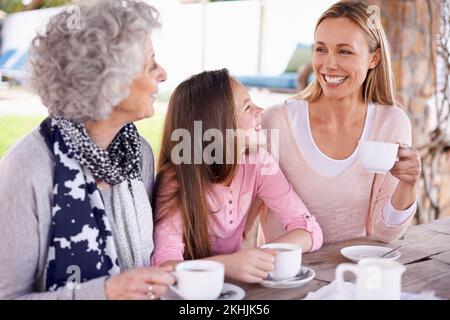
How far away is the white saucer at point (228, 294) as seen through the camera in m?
1.06

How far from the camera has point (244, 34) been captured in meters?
9.04

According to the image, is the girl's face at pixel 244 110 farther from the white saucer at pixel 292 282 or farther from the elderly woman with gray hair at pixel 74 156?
the white saucer at pixel 292 282

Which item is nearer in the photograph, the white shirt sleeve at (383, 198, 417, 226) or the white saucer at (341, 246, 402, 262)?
the white saucer at (341, 246, 402, 262)

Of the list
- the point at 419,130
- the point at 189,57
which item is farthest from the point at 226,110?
the point at 189,57

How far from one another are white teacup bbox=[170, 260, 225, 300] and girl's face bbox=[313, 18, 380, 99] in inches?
37.3

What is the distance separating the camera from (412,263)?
1.36 metres

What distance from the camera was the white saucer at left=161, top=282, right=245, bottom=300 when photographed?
1062 millimetres

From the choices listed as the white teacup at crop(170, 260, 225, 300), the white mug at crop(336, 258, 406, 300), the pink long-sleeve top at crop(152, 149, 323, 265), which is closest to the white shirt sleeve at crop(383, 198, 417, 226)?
the pink long-sleeve top at crop(152, 149, 323, 265)

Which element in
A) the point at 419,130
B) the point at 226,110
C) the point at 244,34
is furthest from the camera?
the point at 244,34

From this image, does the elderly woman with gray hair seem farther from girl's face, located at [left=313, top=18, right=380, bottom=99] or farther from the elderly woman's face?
girl's face, located at [left=313, top=18, right=380, bottom=99]

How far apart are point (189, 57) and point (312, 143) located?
22.3ft

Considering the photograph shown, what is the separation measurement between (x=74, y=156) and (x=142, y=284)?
0.35 metres

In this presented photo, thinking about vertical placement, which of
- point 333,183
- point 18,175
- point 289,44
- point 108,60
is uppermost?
point 289,44

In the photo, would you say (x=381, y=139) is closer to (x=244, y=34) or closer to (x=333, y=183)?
(x=333, y=183)
